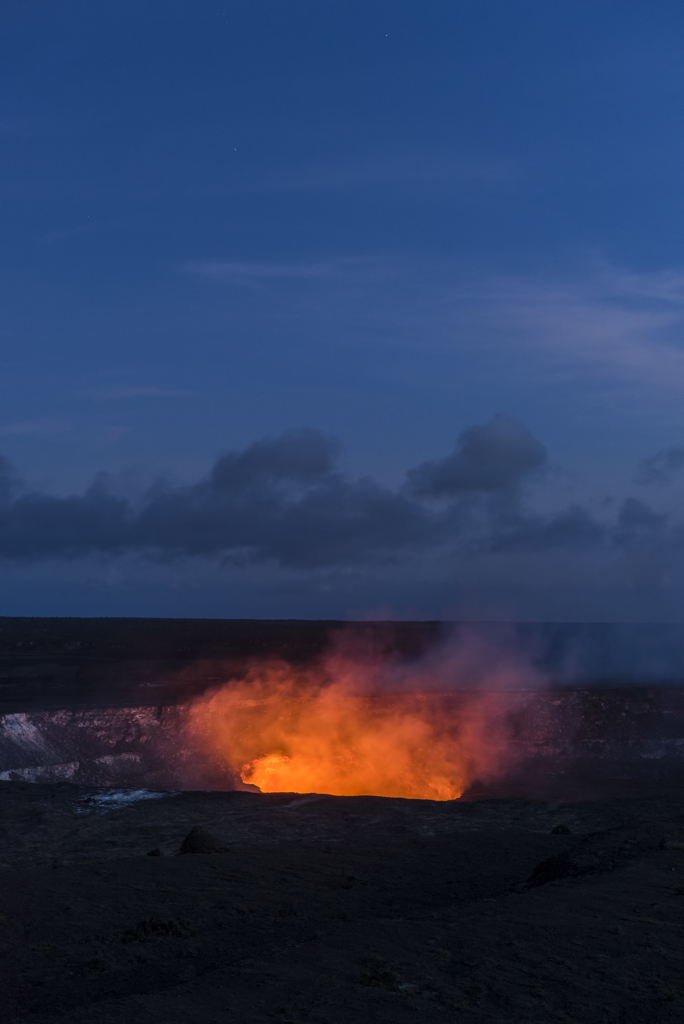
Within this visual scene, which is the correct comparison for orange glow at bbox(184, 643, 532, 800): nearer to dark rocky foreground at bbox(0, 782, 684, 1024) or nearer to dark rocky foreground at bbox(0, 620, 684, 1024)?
dark rocky foreground at bbox(0, 620, 684, 1024)

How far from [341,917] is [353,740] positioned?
15.8m

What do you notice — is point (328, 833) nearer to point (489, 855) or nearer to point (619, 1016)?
point (489, 855)

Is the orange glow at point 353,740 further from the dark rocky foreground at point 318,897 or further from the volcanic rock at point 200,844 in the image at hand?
the volcanic rock at point 200,844

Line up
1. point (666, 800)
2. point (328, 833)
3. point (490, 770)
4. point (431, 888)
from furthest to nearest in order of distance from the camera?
point (490, 770)
point (666, 800)
point (328, 833)
point (431, 888)

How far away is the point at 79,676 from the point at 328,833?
2599 centimetres

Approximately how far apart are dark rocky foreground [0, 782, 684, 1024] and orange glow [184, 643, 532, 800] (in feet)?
24.2

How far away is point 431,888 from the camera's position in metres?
10.8

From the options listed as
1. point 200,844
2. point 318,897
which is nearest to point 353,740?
point 200,844

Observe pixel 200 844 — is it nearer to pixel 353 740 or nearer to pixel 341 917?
pixel 341 917

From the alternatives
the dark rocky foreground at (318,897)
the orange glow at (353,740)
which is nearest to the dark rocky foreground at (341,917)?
the dark rocky foreground at (318,897)

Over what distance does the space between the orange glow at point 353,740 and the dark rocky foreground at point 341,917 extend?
290 inches

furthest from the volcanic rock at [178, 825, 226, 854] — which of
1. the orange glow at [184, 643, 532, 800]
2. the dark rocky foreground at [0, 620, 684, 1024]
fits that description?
the orange glow at [184, 643, 532, 800]

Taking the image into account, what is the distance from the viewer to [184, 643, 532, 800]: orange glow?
2319 cm

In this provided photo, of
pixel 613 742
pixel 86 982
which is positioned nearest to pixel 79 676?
pixel 613 742
